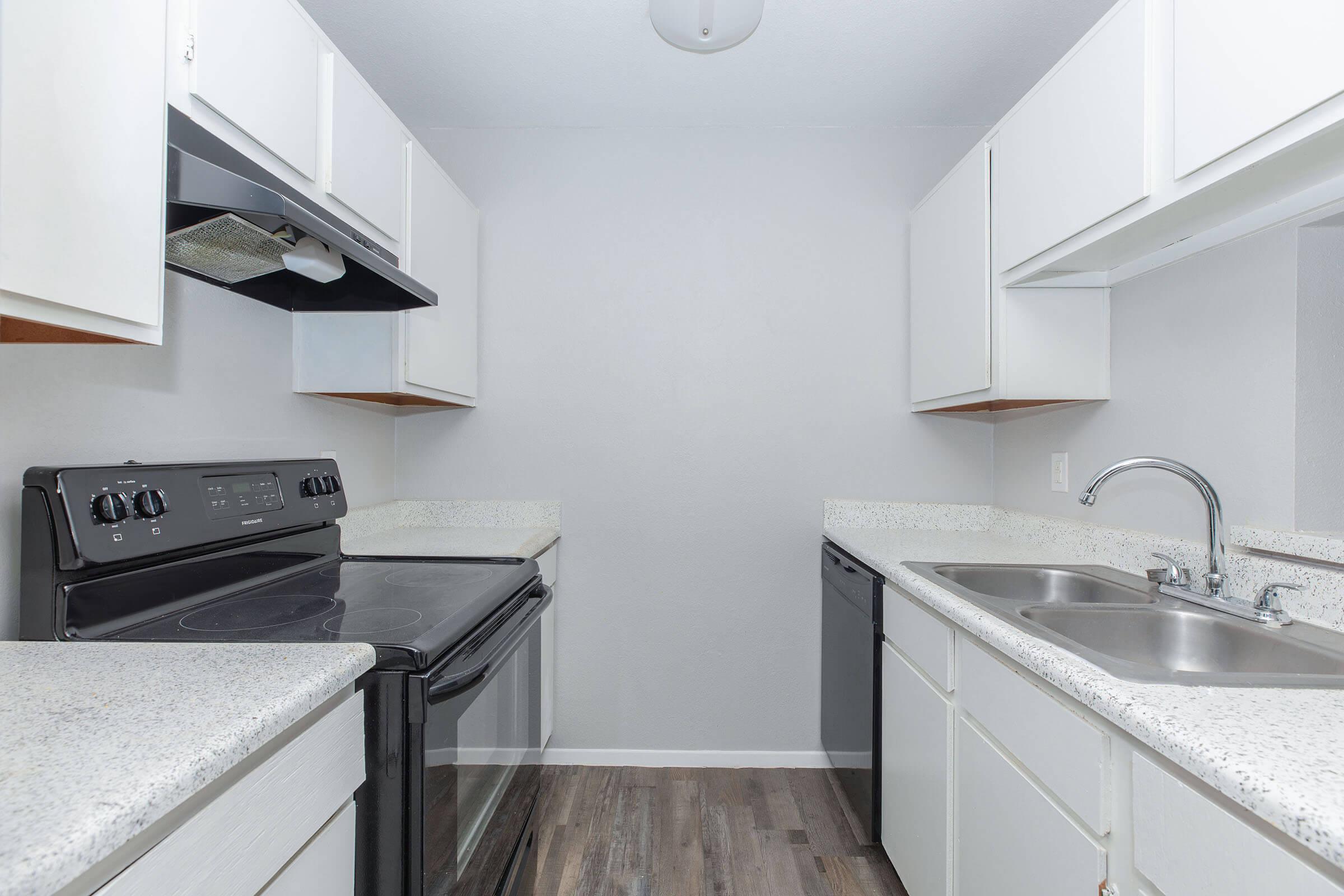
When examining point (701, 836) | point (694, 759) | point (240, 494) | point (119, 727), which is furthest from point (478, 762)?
point (694, 759)

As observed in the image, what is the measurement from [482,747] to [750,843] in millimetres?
1160

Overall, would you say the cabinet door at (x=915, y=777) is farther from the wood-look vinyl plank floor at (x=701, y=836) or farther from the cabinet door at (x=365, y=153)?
the cabinet door at (x=365, y=153)

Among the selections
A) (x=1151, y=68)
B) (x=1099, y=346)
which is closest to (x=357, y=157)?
(x=1151, y=68)

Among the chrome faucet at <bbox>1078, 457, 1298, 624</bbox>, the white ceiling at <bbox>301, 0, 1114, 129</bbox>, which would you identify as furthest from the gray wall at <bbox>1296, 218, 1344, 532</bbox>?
the white ceiling at <bbox>301, 0, 1114, 129</bbox>

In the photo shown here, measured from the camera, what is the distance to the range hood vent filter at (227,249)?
3.73 ft

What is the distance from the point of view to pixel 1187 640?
1.26 meters

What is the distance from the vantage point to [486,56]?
2.07 meters

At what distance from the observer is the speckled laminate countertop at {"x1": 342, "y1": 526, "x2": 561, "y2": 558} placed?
1.85 metres

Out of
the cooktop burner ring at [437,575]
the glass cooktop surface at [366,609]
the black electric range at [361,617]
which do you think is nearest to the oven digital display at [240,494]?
the black electric range at [361,617]

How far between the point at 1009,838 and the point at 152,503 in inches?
62.2

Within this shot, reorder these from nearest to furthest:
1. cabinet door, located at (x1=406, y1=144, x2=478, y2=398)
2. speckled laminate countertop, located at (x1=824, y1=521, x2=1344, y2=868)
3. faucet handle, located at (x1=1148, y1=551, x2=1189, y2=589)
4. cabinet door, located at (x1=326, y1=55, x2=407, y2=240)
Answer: speckled laminate countertop, located at (x1=824, y1=521, x2=1344, y2=868)
faucet handle, located at (x1=1148, y1=551, x2=1189, y2=589)
cabinet door, located at (x1=326, y1=55, x2=407, y2=240)
cabinet door, located at (x1=406, y1=144, x2=478, y2=398)

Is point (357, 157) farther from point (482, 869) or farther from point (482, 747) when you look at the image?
point (482, 869)

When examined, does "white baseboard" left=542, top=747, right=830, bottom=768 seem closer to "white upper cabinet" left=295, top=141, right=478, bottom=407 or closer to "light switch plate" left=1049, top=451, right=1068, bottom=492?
"light switch plate" left=1049, top=451, right=1068, bottom=492

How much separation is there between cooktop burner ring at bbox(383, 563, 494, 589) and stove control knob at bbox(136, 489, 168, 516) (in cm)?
42
